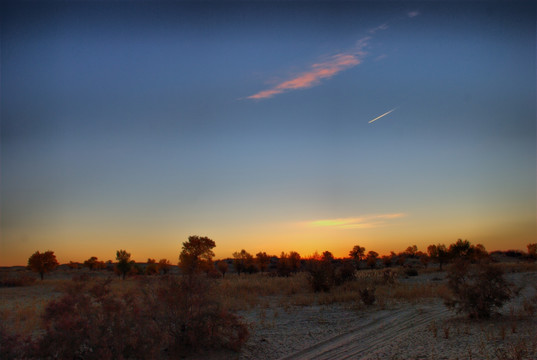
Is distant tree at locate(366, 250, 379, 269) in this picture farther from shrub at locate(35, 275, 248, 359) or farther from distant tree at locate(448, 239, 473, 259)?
shrub at locate(35, 275, 248, 359)

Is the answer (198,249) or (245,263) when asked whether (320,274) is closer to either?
(198,249)

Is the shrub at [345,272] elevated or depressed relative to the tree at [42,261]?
depressed

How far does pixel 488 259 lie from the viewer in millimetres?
13680

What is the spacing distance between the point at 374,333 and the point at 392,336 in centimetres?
72

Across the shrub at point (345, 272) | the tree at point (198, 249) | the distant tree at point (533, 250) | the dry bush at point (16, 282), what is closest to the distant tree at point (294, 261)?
the tree at point (198, 249)

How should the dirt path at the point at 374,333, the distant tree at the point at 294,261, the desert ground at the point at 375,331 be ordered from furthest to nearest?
the distant tree at the point at 294,261
the dirt path at the point at 374,333
the desert ground at the point at 375,331

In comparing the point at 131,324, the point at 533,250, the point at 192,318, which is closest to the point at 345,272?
the point at 192,318

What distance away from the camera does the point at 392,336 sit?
11930 millimetres

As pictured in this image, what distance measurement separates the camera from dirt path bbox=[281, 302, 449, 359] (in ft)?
33.7

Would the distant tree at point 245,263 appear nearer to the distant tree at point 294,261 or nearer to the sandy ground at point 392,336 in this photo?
the distant tree at point 294,261

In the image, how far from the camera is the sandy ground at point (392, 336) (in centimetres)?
966

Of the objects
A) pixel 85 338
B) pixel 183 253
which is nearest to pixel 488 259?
pixel 85 338

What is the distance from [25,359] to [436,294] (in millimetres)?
20246

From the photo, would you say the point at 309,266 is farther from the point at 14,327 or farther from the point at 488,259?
the point at 14,327
